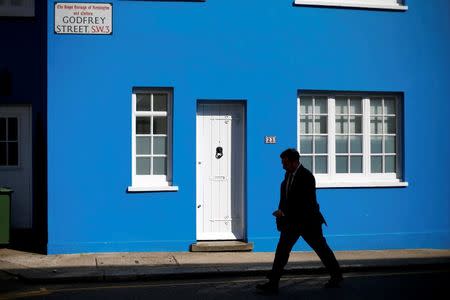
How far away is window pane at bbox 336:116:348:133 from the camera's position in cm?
1294

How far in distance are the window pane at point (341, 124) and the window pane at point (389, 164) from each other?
3.15 ft

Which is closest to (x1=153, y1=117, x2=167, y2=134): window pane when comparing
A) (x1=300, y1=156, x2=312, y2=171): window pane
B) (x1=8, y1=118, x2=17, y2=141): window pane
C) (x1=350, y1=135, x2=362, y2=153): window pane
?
(x1=300, y1=156, x2=312, y2=171): window pane

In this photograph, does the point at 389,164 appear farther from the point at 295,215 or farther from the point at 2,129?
the point at 2,129

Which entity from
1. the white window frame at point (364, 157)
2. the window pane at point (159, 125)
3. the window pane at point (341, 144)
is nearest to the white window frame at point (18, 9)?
the window pane at point (159, 125)

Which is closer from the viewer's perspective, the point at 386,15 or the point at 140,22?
the point at 140,22

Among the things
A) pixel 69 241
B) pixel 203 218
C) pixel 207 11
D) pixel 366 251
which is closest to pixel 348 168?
pixel 366 251

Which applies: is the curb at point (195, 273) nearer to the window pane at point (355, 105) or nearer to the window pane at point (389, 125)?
the window pane at point (389, 125)

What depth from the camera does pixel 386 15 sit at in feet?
42.4

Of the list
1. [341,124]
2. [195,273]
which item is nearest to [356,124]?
[341,124]

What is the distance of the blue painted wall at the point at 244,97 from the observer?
11.8m

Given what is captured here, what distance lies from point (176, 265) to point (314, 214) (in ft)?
8.57

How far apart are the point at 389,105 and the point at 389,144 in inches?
28.4

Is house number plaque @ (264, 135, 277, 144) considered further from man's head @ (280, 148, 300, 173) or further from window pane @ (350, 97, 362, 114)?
man's head @ (280, 148, 300, 173)

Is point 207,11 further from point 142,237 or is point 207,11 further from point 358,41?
point 142,237
